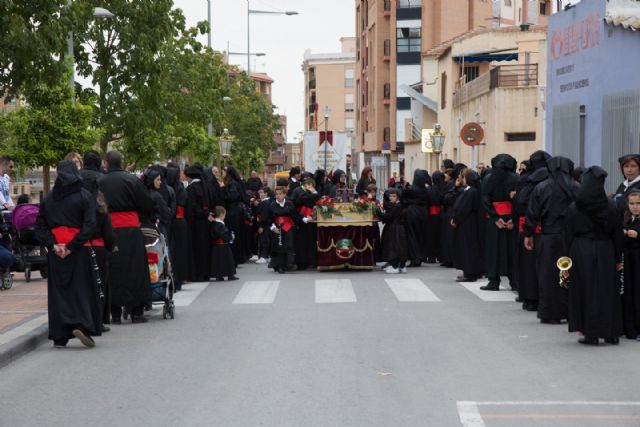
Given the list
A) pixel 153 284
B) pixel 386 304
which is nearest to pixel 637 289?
pixel 386 304

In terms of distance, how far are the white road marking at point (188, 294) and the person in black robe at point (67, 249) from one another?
4512 millimetres

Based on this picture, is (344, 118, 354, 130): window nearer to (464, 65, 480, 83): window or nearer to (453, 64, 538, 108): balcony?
(464, 65, 480, 83): window

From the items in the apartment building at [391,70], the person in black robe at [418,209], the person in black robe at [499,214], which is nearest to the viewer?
the person in black robe at [499,214]

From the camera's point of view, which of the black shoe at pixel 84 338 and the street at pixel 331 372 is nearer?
the street at pixel 331 372

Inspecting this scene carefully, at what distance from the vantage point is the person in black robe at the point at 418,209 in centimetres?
2298

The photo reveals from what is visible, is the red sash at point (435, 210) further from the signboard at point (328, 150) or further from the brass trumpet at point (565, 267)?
the signboard at point (328, 150)

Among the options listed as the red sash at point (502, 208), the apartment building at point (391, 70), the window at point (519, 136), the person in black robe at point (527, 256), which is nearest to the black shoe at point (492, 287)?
the red sash at point (502, 208)

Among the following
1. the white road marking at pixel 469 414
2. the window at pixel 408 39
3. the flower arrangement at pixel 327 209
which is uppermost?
the window at pixel 408 39

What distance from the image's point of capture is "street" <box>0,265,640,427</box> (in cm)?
A: 845

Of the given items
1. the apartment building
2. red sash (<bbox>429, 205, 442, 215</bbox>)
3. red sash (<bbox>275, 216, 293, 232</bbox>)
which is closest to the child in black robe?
red sash (<bbox>275, 216, 293, 232</bbox>)

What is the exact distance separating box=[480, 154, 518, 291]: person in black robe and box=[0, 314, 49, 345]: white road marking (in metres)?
6.65

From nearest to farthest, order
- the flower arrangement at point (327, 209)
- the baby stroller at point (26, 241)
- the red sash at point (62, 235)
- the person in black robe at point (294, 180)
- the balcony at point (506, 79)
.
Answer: the red sash at point (62, 235), the baby stroller at point (26, 241), the flower arrangement at point (327, 209), the person in black robe at point (294, 180), the balcony at point (506, 79)

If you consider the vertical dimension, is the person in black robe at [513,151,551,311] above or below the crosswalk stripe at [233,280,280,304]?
above

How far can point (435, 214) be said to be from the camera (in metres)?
23.7
